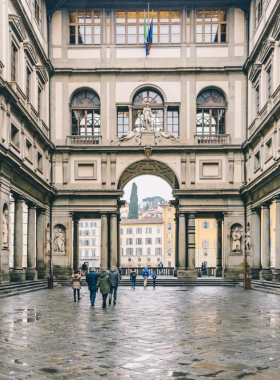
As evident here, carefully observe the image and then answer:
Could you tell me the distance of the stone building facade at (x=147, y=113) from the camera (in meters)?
41.6

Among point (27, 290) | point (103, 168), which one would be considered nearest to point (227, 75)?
point (103, 168)

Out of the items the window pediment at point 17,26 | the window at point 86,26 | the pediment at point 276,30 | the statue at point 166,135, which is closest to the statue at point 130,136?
the statue at point 166,135

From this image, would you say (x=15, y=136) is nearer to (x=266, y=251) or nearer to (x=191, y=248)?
(x=191, y=248)

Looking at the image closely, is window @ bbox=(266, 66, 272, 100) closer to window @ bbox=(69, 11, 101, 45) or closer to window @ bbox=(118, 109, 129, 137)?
window @ bbox=(118, 109, 129, 137)

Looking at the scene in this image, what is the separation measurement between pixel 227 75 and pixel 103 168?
12.2 metres

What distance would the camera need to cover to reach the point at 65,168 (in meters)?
42.2

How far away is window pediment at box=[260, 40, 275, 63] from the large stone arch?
11.2 m

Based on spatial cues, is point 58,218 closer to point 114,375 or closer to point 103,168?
point 103,168

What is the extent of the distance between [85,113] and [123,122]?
10.3 feet

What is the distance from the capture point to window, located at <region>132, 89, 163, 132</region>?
43.1 m

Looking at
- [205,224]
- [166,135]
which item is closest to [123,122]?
[166,135]

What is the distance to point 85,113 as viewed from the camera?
142 feet

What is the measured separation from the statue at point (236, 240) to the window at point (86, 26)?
18457 millimetres

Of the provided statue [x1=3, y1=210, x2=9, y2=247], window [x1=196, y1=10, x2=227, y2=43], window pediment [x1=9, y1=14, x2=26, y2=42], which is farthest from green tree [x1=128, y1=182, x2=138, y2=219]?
statue [x1=3, y1=210, x2=9, y2=247]
